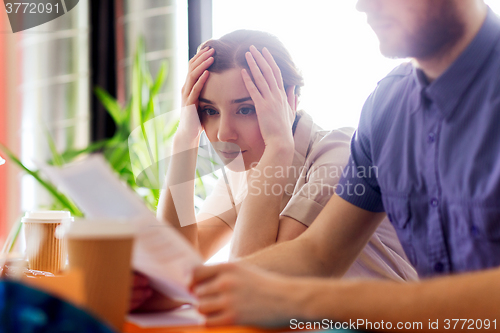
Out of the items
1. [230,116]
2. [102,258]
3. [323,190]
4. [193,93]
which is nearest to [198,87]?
[193,93]

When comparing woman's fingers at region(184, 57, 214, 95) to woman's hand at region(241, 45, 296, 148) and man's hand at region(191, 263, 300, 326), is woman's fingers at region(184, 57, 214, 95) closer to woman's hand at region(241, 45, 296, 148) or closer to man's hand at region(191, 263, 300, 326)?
woman's hand at region(241, 45, 296, 148)

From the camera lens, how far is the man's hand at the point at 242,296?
49 centimetres

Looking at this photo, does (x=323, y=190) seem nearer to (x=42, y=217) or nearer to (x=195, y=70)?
(x=195, y=70)

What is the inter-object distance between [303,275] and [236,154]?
2.16ft

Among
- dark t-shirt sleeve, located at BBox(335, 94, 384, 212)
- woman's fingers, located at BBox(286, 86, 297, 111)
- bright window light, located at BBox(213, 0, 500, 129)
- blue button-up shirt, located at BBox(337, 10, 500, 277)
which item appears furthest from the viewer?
bright window light, located at BBox(213, 0, 500, 129)

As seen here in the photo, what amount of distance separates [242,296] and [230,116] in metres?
0.89

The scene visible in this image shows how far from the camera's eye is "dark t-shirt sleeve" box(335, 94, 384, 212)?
96 cm

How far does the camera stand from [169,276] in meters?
0.54

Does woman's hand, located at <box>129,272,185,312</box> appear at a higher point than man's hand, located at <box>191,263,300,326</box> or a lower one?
lower

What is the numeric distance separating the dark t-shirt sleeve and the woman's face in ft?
1.33

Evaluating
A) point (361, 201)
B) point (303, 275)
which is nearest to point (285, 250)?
point (303, 275)

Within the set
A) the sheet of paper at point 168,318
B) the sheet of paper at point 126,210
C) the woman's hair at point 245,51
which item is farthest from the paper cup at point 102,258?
the woman's hair at point 245,51

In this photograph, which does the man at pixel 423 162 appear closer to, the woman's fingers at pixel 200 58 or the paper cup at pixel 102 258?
the paper cup at pixel 102 258

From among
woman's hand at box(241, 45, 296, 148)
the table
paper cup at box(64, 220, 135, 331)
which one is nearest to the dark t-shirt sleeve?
woman's hand at box(241, 45, 296, 148)
